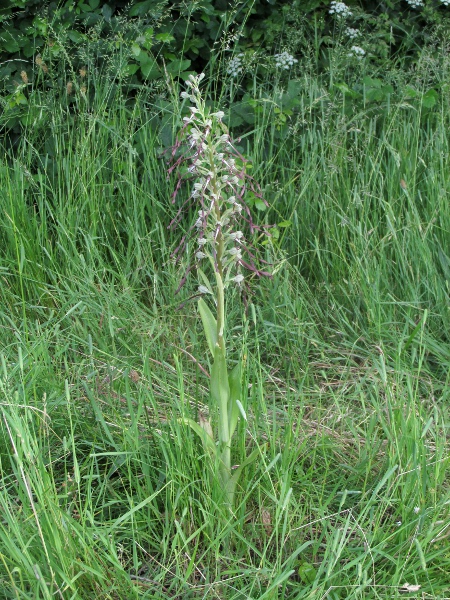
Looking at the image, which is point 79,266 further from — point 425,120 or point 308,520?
point 425,120

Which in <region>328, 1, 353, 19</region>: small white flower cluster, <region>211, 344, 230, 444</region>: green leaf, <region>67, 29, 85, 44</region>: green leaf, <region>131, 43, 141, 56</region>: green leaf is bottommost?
<region>211, 344, 230, 444</region>: green leaf

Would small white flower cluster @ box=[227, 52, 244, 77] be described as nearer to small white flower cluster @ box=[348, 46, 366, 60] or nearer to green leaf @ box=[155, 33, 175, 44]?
green leaf @ box=[155, 33, 175, 44]

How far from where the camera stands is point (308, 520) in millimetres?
1868

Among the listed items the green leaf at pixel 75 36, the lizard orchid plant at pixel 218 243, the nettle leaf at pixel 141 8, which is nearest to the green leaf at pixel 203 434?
the lizard orchid plant at pixel 218 243

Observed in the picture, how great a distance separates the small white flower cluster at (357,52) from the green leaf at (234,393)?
7.81 feet

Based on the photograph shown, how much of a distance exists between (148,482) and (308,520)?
0.42 meters

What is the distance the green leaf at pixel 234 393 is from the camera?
179 centimetres

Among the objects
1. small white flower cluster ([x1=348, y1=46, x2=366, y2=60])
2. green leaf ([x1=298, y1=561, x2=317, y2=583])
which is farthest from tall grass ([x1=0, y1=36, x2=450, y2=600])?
small white flower cluster ([x1=348, y1=46, x2=366, y2=60])

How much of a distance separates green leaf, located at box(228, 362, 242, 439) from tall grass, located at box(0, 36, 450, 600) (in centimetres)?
9

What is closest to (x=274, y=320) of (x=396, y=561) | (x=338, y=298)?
(x=338, y=298)

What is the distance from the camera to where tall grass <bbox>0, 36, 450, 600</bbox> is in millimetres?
1657

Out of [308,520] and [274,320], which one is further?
[274,320]

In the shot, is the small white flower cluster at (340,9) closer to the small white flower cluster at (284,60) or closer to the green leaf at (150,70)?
the small white flower cluster at (284,60)

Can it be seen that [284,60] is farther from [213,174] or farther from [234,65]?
[213,174]
